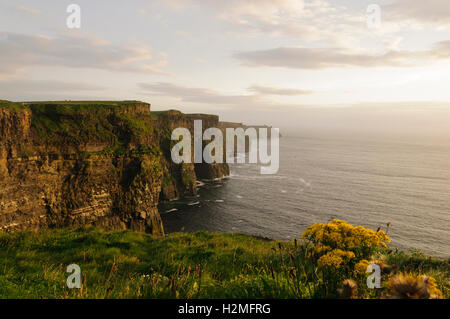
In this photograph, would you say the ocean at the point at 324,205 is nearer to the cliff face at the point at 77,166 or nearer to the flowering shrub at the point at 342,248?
the cliff face at the point at 77,166

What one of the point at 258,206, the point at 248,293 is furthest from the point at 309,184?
the point at 248,293

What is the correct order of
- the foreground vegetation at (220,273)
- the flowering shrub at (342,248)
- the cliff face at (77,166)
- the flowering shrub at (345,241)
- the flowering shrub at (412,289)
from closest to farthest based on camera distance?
the flowering shrub at (412,289)
the foreground vegetation at (220,273)
the flowering shrub at (342,248)
the flowering shrub at (345,241)
the cliff face at (77,166)

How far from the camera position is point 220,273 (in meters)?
8.79

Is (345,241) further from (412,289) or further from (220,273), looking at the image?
(220,273)

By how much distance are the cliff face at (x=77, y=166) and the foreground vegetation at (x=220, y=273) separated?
31.1 metres

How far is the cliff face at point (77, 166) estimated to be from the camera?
3616cm

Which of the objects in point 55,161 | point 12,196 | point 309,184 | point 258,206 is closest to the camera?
point 12,196

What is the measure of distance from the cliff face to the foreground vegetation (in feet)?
102

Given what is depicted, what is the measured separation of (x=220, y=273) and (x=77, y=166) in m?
43.0

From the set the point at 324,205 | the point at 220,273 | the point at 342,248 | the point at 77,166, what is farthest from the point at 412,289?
the point at 324,205

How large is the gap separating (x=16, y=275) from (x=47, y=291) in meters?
1.85

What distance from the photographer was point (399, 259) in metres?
11.5

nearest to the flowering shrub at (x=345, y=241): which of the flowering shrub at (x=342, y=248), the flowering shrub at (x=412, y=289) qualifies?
the flowering shrub at (x=342, y=248)
